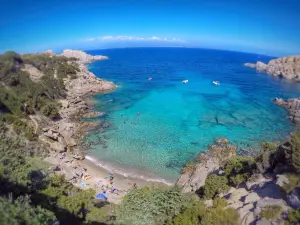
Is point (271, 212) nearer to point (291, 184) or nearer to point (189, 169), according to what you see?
point (291, 184)

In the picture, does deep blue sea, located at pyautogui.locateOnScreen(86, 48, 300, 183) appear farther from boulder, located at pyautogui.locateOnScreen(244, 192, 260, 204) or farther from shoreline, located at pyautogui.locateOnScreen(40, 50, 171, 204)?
boulder, located at pyautogui.locateOnScreen(244, 192, 260, 204)

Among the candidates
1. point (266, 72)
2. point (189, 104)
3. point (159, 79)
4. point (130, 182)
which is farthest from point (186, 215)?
point (266, 72)

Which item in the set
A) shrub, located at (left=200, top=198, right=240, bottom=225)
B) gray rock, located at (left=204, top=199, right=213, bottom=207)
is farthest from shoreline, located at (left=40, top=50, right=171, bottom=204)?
shrub, located at (left=200, top=198, right=240, bottom=225)

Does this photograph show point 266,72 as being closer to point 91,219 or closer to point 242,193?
point 242,193

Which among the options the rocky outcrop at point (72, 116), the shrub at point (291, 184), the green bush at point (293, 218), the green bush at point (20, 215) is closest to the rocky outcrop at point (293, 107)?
the shrub at point (291, 184)

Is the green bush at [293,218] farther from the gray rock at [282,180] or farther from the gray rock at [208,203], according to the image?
the gray rock at [208,203]

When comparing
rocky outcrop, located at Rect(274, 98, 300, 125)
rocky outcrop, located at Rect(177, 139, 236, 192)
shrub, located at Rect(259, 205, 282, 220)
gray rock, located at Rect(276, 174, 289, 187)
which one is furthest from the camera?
rocky outcrop, located at Rect(274, 98, 300, 125)
